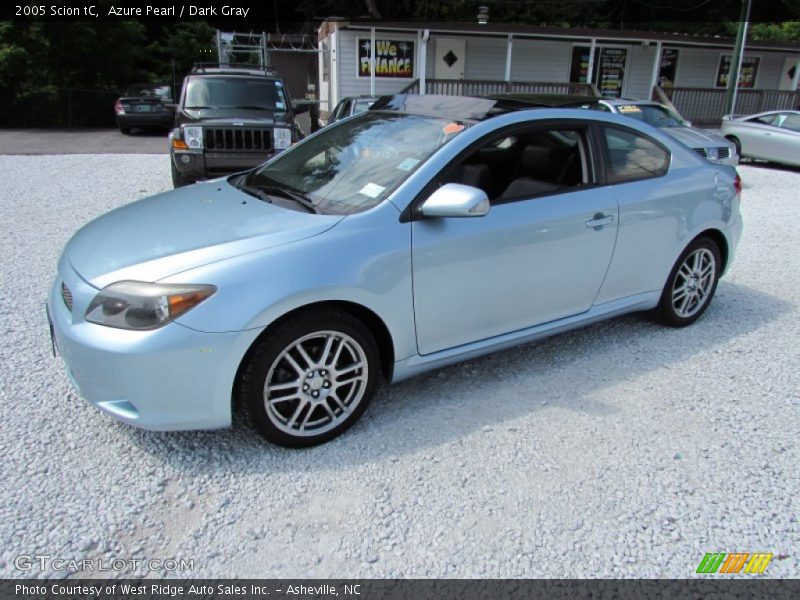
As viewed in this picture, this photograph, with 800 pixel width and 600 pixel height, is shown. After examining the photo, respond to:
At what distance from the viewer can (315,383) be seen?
9.37 feet

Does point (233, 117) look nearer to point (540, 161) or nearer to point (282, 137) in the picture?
point (282, 137)

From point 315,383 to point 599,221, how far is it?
6.57ft

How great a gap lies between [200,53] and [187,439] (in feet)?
105

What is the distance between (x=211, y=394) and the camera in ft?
8.58

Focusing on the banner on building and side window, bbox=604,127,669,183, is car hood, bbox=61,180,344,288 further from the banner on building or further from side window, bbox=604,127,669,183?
the banner on building

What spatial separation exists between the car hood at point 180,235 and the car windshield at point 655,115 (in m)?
8.91

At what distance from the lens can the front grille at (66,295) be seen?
9.14 ft

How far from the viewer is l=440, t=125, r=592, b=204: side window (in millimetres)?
3586

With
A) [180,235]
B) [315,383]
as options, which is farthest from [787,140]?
[180,235]

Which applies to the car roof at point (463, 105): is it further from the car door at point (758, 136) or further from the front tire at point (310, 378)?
the car door at point (758, 136)

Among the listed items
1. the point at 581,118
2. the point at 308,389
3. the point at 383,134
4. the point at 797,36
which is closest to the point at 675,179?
the point at 581,118

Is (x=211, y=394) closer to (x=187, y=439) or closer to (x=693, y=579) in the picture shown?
(x=187, y=439)

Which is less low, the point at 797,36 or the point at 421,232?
the point at 797,36

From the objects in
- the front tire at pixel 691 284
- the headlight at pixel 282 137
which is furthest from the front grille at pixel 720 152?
the headlight at pixel 282 137
